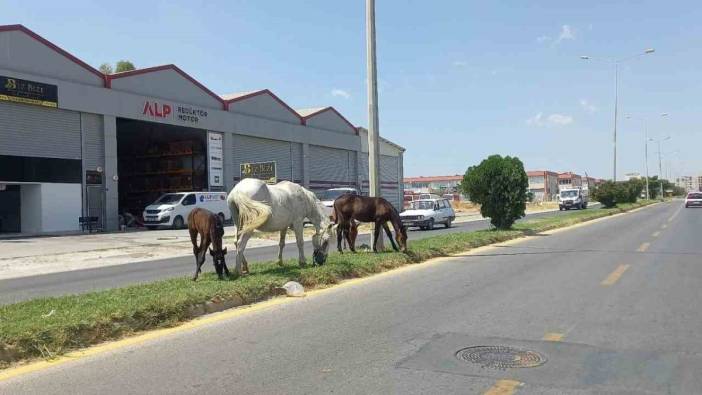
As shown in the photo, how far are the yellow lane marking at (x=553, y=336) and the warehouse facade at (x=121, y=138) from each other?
27.3m

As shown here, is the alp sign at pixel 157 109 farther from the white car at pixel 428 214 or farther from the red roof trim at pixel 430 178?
the red roof trim at pixel 430 178

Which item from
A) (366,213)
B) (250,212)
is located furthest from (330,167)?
(250,212)

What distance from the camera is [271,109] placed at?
145 ft

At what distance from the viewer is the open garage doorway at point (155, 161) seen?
39219mm

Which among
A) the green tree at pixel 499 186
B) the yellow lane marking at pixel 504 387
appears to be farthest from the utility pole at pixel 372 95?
the yellow lane marking at pixel 504 387

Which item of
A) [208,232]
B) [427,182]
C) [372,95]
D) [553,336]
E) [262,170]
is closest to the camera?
[553,336]

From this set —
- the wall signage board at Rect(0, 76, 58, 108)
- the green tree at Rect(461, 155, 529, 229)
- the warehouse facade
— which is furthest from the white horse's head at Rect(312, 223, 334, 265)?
the wall signage board at Rect(0, 76, 58, 108)

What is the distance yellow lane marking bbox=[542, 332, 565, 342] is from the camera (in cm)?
640

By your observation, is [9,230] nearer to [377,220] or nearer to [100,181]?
[100,181]

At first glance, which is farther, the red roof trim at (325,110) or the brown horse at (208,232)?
the red roof trim at (325,110)

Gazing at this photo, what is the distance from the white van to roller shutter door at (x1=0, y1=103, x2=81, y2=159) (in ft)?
15.5

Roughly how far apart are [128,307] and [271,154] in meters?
37.3

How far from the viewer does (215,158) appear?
39000mm

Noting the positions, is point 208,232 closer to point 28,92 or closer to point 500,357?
point 500,357
